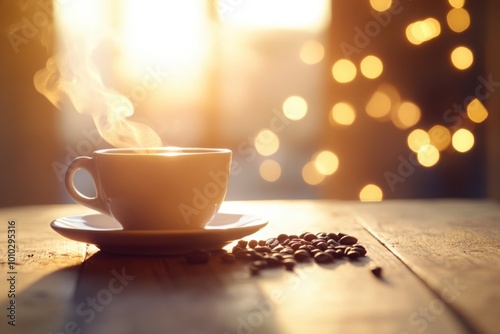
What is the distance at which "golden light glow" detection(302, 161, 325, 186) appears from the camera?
2.56 m

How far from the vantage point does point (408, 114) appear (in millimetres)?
2518

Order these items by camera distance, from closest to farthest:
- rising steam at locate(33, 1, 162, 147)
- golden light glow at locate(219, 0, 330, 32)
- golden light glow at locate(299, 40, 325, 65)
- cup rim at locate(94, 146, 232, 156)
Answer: cup rim at locate(94, 146, 232, 156) → rising steam at locate(33, 1, 162, 147) → golden light glow at locate(219, 0, 330, 32) → golden light glow at locate(299, 40, 325, 65)

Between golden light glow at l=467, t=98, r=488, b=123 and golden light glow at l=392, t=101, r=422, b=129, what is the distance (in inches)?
6.9

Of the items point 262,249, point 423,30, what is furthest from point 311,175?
point 262,249

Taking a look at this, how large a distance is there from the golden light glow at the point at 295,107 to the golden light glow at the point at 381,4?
1.37 feet

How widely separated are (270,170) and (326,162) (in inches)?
8.2

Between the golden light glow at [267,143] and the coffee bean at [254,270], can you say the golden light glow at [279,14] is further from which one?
the coffee bean at [254,270]

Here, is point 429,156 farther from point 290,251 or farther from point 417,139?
point 290,251

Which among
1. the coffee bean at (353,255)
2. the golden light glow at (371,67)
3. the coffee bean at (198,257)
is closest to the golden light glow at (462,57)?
the golden light glow at (371,67)

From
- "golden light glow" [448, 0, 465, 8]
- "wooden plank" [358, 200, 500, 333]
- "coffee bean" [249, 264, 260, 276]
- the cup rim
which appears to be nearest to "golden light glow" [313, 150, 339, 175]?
"golden light glow" [448, 0, 465, 8]

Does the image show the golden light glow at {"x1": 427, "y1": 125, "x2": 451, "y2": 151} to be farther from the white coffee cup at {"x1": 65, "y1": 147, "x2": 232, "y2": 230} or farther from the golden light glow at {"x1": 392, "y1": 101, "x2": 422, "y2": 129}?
the white coffee cup at {"x1": 65, "y1": 147, "x2": 232, "y2": 230}

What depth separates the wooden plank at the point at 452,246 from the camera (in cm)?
65

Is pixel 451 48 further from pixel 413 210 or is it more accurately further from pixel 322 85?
pixel 413 210

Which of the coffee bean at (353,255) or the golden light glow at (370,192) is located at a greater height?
the coffee bean at (353,255)
